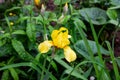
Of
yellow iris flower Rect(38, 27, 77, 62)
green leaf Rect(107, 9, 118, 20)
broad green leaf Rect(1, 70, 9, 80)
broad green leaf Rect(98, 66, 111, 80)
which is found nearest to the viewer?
yellow iris flower Rect(38, 27, 77, 62)

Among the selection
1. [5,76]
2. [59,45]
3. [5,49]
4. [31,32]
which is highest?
[59,45]

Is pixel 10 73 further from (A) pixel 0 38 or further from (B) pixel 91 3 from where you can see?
(B) pixel 91 3

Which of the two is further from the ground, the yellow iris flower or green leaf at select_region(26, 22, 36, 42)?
the yellow iris flower

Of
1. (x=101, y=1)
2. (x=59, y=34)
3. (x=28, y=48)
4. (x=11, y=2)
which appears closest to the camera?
(x=59, y=34)

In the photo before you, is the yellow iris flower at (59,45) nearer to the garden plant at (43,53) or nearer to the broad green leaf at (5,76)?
the garden plant at (43,53)

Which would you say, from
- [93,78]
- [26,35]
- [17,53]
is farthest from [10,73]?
[93,78]

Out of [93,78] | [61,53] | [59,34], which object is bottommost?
[93,78]

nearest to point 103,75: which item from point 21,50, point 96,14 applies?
point 21,50

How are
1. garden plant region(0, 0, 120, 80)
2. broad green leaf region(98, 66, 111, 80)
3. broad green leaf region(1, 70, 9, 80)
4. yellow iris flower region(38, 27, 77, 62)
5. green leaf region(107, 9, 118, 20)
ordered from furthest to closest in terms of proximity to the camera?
green leaf region(107, 9, 118, 20), broad green leaf region(1, 70, 9, 80), garden plant region(0, 0, 120, 80), broad green leaf region(98, 66, 111, 80), yellow iris flower region(38, 27, 77, 62)

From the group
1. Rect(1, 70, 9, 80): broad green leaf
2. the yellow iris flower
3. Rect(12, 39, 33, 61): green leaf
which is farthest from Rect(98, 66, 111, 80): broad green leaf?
Rect(1, 70, 9, 80): broad green leaf

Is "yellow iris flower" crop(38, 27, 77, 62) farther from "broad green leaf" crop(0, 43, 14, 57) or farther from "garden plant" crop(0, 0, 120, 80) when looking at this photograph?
"broad green leaf" crop(0, 43, 14, 57)

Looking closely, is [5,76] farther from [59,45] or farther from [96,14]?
[96,14]
